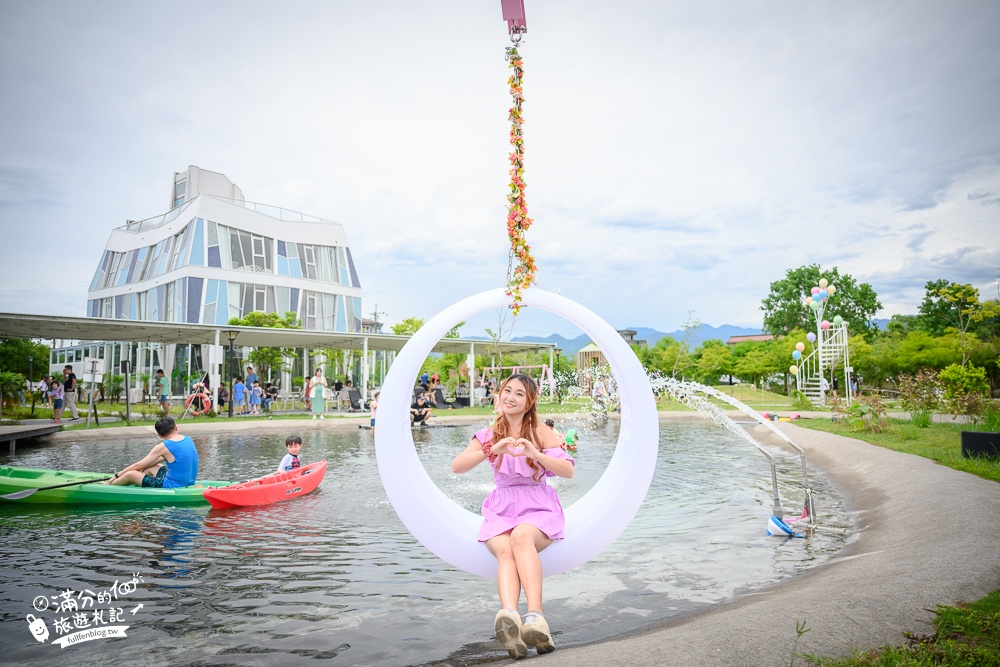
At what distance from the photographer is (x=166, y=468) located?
7.74 metres

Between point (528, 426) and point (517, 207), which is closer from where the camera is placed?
point (528, 426)

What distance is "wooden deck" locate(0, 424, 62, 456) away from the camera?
510 inches

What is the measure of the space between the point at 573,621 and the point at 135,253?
39.4m

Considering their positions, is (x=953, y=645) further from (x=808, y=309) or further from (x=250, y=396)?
(x=808, y=309)

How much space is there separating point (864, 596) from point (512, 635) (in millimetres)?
1831

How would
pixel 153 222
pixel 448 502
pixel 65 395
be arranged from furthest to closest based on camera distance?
pixel 153 222
pixel 65 395
pixel 448 502

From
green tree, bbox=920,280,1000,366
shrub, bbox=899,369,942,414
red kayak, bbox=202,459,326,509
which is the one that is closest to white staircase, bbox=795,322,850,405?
green tree, bbox=920,280,1000,366

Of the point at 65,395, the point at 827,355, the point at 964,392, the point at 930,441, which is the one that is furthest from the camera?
the point at 827,355

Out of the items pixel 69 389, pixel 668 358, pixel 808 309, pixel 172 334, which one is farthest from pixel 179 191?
pixel 808 309

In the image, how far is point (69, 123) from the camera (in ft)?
72.0

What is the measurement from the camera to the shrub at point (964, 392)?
39.4ft

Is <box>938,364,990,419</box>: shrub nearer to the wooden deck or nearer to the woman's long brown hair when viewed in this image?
the woman's long brown hair

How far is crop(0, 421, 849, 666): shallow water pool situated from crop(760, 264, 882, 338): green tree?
44.0 metres
